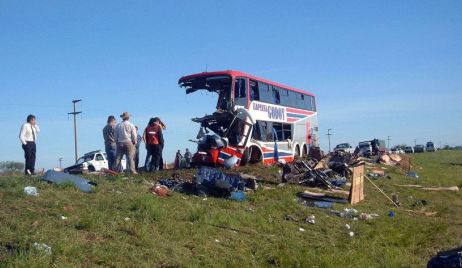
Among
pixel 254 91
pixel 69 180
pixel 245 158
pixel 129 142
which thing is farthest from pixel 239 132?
pixel 69 180

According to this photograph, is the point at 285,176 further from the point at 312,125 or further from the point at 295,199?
the point at 312,125

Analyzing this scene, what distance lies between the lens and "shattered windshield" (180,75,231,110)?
18766 mm

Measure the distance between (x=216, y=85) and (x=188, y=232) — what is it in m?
12.1

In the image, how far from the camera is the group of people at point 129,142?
13953 millimetres

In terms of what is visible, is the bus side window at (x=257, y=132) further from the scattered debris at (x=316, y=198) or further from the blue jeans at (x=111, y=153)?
the scattered debris at (x=316, y=198)

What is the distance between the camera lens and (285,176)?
15141 mm

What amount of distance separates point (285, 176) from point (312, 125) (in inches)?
540

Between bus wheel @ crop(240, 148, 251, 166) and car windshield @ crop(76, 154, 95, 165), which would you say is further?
car windshield @ crop(76, 154, 95, 165)

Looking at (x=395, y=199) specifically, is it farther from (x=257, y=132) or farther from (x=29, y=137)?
(x=29, y=137)

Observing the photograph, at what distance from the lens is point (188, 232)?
7.61 metres

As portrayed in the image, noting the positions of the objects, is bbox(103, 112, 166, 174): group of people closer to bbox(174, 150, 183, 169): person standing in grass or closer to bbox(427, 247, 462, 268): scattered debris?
bbox(174, 150, 183, 169): person standing in grass

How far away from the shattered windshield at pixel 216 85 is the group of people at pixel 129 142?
12.7 feet

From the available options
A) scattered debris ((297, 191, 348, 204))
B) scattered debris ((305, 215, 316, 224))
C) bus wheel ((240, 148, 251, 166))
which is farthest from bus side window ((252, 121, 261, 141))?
scattered debris ((305, 215, 316, 224))

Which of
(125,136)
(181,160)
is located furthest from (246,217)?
(181,160)
